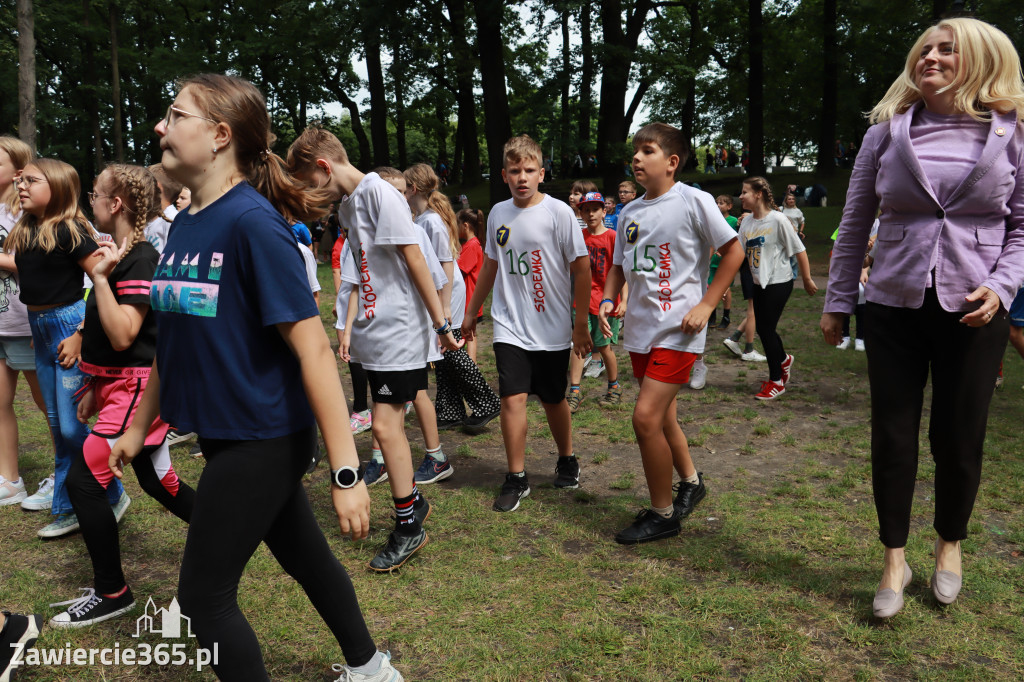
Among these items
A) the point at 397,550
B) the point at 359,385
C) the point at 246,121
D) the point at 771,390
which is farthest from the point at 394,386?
the point at 771,390

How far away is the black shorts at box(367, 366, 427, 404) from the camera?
414 cm

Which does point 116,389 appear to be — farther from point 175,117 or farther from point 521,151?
point 521,151

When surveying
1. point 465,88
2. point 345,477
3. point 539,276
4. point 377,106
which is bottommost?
point 345,477

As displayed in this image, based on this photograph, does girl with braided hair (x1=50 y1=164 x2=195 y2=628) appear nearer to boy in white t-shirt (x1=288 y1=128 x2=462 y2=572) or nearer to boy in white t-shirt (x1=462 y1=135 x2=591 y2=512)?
boy in white t-shirt (x1=288 y1=128 x2=462 y2=572)

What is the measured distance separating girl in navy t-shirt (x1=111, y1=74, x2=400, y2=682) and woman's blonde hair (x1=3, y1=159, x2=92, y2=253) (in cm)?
233

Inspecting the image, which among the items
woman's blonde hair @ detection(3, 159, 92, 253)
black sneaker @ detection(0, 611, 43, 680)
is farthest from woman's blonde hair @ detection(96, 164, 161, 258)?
black sneaker @ detection(0, 611, 43, 680)

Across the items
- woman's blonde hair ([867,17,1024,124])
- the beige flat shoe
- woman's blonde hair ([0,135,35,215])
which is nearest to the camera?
woman's blonde hair ([867,17,1024,124])

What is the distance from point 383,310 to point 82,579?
1994 millimetres

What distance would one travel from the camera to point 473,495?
503 cm

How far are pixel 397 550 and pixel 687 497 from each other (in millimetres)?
1713

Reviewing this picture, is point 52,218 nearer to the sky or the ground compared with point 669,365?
nearer to the sky

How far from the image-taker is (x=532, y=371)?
15.8 feet

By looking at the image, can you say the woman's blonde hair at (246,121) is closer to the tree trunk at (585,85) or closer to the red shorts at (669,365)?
the red shorts at (669,365)

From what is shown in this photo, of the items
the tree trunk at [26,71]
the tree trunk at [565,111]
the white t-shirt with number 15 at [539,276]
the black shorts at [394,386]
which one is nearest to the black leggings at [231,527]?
the black shorts at [394,386]
